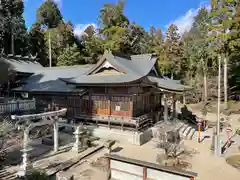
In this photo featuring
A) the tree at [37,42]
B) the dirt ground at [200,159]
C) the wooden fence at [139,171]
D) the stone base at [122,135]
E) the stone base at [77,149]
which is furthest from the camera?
the tree at [37,42]

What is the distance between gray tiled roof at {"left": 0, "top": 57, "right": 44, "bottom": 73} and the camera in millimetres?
22473

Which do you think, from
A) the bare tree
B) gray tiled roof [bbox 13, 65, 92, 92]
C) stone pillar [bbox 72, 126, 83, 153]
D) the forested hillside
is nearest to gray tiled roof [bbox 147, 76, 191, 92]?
the bare tree

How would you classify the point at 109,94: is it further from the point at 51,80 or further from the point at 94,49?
the point at 94,49

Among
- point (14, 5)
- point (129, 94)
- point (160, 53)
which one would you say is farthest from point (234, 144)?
point (14, 5)

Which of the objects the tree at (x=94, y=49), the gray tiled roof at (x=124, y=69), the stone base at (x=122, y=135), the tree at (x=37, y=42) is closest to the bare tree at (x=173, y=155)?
the stone base at (x=122, y=135)

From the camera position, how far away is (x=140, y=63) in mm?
20672

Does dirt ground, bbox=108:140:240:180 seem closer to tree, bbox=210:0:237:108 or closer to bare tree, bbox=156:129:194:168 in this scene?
bare tree, bbox=156:129:194:168

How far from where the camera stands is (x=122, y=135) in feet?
46.5

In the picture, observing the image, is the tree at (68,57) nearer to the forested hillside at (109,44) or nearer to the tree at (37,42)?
the forested hillside at (109,44)

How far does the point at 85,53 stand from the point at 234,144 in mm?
32874

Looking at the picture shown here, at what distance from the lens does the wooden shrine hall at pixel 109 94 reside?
14594mm

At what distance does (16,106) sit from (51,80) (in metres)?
5.24

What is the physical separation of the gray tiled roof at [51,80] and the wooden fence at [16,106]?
5.61ft

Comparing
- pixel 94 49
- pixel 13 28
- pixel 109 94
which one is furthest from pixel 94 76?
pixel 13 28
